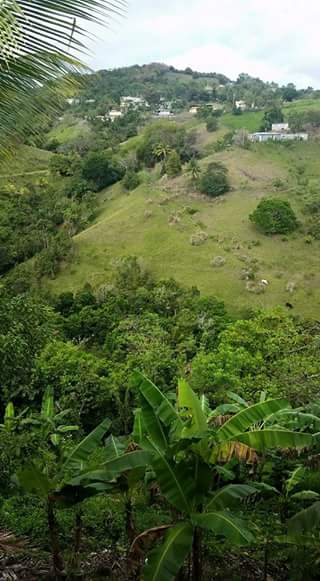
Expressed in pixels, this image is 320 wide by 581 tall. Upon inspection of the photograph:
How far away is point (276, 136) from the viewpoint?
5909 centimetres

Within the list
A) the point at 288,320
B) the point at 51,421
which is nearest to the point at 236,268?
the point at 288,320

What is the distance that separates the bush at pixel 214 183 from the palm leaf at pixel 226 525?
136ft

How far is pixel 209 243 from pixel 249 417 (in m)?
33.8

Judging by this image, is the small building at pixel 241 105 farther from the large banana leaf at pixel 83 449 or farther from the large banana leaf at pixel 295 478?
the large banana leaf at pixel 83 449

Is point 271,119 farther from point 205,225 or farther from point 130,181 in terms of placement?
point 205,225

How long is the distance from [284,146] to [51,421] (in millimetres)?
50626

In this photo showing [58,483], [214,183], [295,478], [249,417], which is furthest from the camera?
[214,183]

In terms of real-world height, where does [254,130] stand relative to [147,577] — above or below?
above

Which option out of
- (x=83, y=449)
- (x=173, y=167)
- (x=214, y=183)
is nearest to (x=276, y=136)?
(x=173, y=167)

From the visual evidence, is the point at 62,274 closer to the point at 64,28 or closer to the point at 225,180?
the point at 225,180

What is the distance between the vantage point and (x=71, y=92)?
2752 millimetres

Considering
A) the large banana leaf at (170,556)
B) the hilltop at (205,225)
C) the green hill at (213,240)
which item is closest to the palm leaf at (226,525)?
the large banana leaf at (170,556)

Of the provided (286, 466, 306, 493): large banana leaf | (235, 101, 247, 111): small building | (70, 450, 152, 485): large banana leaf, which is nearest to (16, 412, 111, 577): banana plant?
(70, 450, 152, 485): large banana leaf

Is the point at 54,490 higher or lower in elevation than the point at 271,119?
lower
